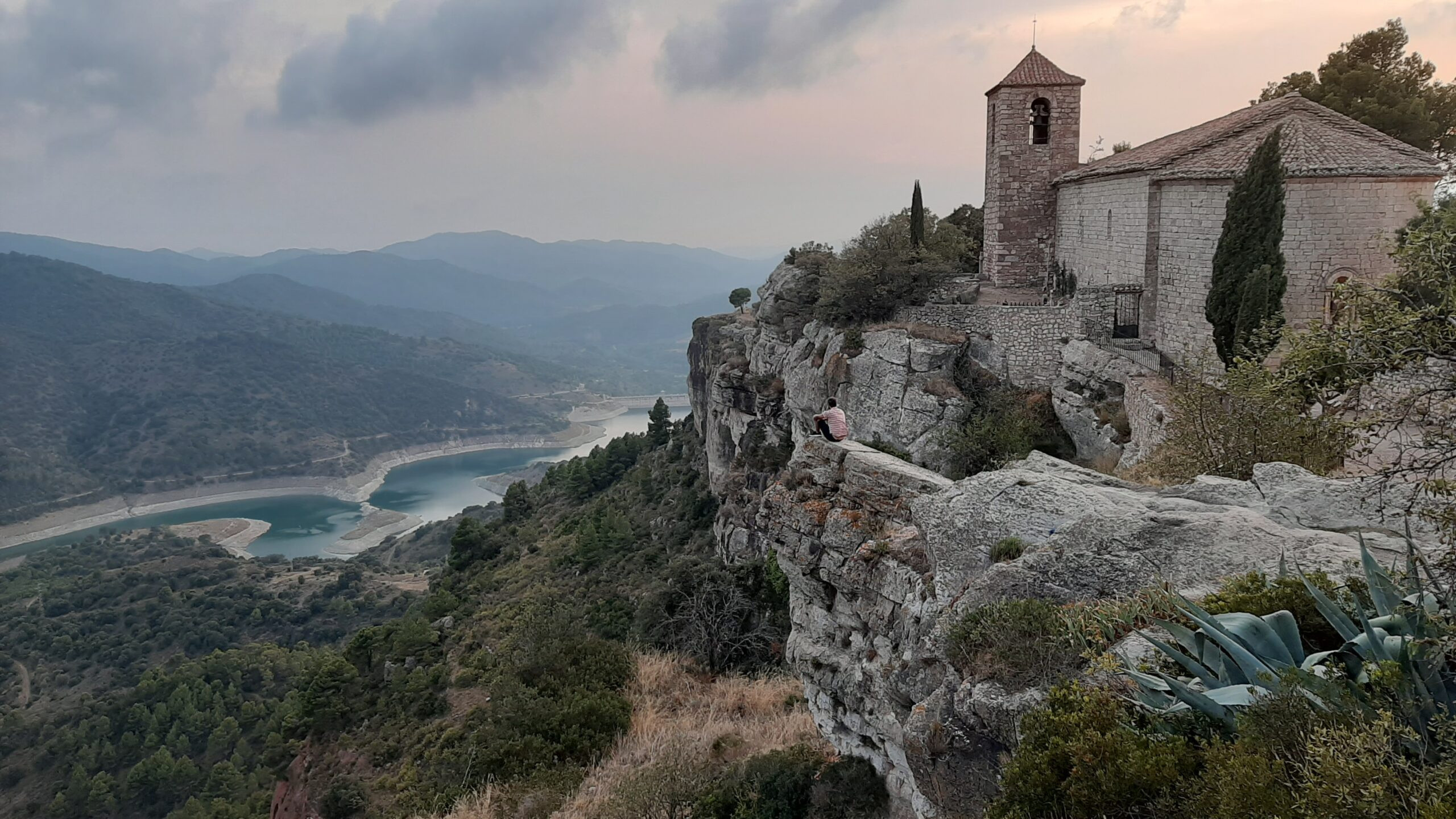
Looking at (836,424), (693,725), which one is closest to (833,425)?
(836,424)

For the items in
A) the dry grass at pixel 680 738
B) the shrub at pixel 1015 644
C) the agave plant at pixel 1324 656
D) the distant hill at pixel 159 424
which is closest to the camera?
the agave plant at pixel 1324 656

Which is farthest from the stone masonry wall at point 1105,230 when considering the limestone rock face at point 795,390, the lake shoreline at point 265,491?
the lake shoreline at point 265,491

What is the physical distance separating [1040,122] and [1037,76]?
150cm

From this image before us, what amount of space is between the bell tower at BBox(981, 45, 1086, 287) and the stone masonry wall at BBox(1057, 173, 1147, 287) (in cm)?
70

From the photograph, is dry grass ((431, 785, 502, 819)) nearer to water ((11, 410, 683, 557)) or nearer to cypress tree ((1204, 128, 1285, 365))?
cypress tree ((1204, 128, 1285, 365))

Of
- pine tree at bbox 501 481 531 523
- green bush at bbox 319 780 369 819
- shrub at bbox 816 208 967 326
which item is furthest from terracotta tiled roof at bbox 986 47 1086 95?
pine tree at bbox 501 481 531 523

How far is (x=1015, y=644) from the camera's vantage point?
233 inches

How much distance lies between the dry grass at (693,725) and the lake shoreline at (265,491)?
14110cm

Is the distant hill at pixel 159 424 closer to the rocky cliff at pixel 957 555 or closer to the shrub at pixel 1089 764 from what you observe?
the rocky cliff at pixel 957 555

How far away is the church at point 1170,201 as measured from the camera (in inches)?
665

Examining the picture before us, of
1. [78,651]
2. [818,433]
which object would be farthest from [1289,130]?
[78,651]

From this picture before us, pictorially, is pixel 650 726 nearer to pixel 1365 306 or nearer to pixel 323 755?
pixel 1365 306

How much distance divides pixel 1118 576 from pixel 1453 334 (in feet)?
9.26

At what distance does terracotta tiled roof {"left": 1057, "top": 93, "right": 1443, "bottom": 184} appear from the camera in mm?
16703
